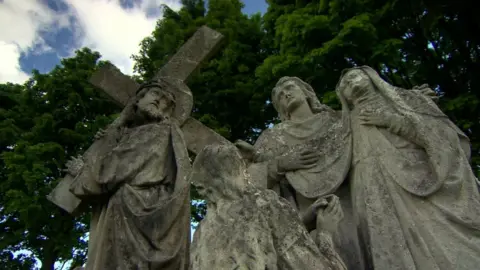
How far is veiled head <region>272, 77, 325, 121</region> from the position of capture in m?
5.55

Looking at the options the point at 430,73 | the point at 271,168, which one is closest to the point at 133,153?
the point at 271,168

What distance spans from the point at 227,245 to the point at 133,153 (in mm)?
2737

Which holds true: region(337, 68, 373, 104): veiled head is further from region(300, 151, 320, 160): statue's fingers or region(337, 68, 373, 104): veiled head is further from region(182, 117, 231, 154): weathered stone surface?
region(182, 117, 231, 154): weathered stone surface

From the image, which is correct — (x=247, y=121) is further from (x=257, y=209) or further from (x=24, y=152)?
(x=257, y=209)

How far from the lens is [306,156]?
4.86m

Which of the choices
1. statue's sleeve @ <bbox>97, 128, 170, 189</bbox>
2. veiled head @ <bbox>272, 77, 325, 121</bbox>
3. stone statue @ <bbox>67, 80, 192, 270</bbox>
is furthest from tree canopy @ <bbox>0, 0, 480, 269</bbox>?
statue's sleeve @ <bbox>97, 128, 170, 189</bbox>

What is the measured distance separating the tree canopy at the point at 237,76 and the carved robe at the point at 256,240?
21.0 feet

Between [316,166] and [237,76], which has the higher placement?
[237,76]

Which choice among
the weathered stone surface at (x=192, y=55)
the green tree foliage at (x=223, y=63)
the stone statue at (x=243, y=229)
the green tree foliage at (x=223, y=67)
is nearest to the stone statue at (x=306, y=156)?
the stone statue at (x=243, y=229)

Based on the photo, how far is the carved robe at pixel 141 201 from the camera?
15.5 ft

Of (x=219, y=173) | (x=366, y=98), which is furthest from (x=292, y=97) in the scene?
(x=219, y=173)

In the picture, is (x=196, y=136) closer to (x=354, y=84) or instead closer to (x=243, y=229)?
(x=354, y=84)

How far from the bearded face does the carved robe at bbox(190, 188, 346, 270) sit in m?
3.05

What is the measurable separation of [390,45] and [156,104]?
207 inches
